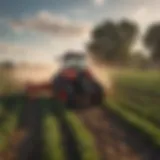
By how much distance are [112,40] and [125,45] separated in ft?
0.20

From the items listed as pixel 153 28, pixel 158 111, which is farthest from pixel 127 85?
pixel 153 28

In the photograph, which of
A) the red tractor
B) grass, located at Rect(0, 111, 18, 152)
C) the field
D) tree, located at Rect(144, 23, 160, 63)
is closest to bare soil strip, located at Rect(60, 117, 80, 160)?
the field

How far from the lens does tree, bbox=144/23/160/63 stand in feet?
5.13

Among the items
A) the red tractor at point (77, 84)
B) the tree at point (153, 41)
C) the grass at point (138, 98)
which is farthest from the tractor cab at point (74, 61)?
the tree at point (153, 41)

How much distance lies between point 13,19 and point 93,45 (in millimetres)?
405

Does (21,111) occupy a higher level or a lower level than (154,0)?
lower

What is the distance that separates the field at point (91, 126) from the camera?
4.99ft

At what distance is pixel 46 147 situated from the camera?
61.0 inches

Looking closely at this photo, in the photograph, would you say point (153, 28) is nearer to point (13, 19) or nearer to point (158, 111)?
point (158, 111)

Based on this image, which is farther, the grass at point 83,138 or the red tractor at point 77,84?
the red tractor at point 77,84

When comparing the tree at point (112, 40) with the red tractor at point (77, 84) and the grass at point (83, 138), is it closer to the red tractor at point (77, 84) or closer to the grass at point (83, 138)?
the red tractor at point (77, 84)

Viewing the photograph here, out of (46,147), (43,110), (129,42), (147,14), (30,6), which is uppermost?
(30,6)

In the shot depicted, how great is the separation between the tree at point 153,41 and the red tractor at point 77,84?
0.87 feet

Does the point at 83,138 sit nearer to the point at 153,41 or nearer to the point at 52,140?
the point at 52,140
